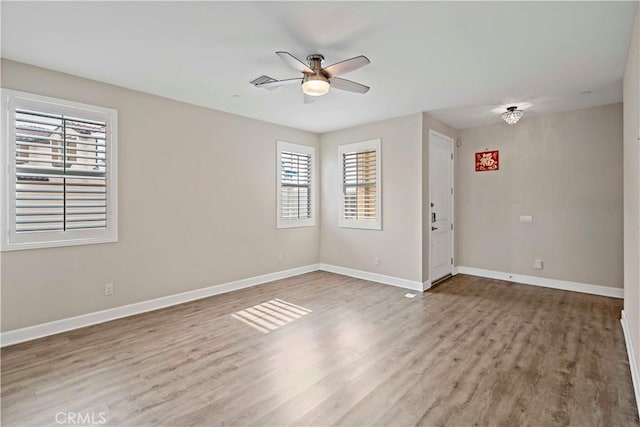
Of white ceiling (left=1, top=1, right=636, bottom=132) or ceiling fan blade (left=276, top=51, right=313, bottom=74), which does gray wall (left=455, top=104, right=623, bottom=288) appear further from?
ceiling fan blade (left=276, top=51, right=313, bottom=74)

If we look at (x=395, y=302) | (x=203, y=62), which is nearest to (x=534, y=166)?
(x=395, y=302)

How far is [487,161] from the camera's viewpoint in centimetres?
546

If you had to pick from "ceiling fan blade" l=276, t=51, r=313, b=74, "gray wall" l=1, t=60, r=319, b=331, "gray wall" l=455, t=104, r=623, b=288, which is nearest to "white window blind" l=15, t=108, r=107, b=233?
"gray wall" l=1, t=60, r=319, b=331

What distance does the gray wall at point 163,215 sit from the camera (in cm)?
314

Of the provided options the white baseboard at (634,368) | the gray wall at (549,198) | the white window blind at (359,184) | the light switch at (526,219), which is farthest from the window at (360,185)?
the white baseboard at (634,368)

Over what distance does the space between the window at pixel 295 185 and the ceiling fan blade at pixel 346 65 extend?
2.83 metres

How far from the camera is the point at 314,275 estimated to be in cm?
571

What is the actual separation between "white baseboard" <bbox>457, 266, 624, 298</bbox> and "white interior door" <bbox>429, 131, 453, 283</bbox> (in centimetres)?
46

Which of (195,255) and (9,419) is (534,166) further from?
(9,419)

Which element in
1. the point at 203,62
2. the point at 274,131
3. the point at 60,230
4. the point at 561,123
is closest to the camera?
the point at 203,62

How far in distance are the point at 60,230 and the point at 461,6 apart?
13.5 feet

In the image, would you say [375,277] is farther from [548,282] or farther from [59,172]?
[59,172]

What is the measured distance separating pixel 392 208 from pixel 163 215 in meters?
3.34

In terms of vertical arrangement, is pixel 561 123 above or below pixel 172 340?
above
